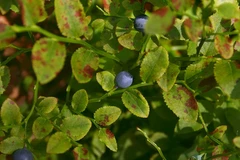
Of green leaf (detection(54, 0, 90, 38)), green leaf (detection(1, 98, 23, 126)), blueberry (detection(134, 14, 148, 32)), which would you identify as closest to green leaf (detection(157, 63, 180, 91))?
blueberry (detection(134, 14, 148, 32))

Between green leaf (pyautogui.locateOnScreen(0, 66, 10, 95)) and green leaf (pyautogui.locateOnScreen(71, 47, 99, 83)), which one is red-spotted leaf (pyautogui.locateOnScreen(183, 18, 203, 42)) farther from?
green leaf (pyautogui.locateOnScreen(0, 66, 10, 95))

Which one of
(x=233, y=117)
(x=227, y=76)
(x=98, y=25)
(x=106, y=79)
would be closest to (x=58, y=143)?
(x=106, y=79)

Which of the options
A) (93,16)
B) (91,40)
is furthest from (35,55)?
(93,16)

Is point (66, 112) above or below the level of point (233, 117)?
above

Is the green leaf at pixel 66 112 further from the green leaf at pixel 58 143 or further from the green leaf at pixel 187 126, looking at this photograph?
the green leaf at pixel 187 126

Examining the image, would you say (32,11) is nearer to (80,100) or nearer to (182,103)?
(80,100)

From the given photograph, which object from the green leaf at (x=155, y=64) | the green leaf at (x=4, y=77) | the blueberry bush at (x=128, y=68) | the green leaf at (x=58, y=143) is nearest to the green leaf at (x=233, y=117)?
the blueberry bush at (x=128, y=68)

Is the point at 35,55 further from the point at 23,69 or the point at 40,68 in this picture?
the point at 23,69
